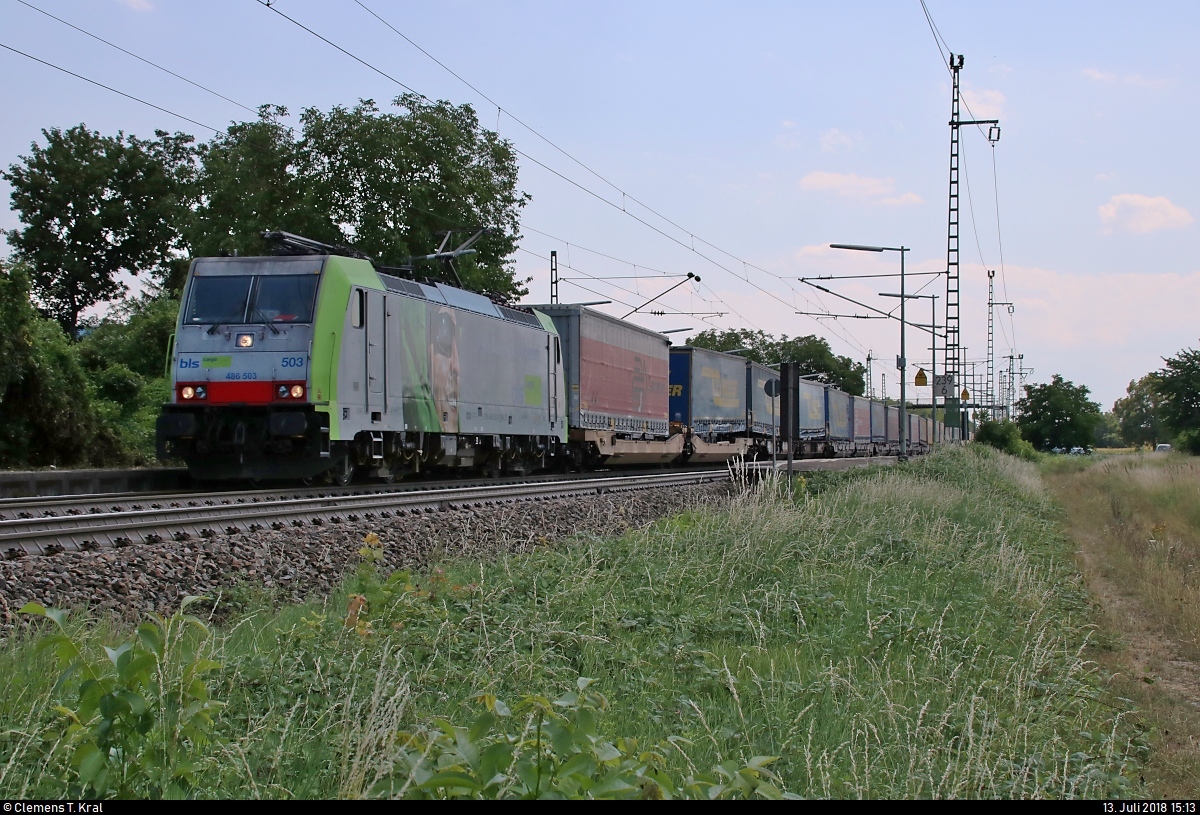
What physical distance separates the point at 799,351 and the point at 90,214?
6802 centimetres

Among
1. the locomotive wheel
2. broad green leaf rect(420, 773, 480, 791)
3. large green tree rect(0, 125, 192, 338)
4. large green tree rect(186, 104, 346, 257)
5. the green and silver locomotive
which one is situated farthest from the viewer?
large green tree rect(0, 125, 192, 338)

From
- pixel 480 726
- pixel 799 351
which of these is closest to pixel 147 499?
pixel 480 726

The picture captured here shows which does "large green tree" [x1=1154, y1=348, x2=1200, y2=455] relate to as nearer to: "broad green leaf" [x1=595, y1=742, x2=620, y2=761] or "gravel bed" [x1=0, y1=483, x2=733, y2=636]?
"gravel bed" [x1=0, y1=483, x2=733, y2=636]

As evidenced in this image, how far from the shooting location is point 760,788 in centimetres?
281

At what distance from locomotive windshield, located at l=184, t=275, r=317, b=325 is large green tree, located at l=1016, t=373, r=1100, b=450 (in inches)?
2493

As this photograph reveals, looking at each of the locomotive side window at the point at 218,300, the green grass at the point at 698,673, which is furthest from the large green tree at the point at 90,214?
the green grass at the point at 698,673

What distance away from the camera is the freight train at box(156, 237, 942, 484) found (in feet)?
44.8

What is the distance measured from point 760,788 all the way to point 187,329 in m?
13.0

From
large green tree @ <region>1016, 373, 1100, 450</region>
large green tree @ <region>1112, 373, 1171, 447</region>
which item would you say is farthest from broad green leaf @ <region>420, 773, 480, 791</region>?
large green tree @ <region>1112, 373, 1171, 447</region>

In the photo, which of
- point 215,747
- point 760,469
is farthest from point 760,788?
point 760,469

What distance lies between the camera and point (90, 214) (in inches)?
1711

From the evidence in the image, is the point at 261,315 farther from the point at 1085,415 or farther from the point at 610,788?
the point at 1085,415

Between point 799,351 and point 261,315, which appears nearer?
point 261,315

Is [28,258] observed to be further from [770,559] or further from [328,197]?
[770,559]
